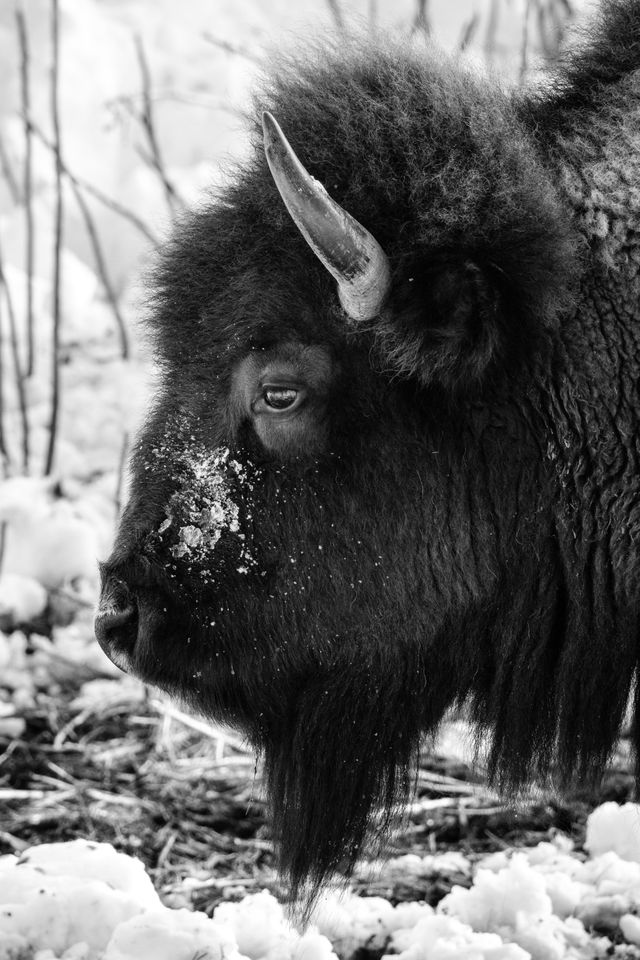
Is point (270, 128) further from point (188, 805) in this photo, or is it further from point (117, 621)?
point (188, 805)

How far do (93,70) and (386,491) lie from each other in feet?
27.8

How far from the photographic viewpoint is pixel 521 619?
308 centimetres

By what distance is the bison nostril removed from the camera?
3.09 metres

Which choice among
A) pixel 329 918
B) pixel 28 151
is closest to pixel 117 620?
pixel 329 918

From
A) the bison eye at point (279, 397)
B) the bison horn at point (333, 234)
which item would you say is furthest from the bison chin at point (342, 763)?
the bison horn at point (333, 234)

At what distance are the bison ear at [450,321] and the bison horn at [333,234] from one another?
0.06m

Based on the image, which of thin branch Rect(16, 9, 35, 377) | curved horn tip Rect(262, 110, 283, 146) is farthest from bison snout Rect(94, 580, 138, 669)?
thin branch Rect(16, 9, 35, 377)

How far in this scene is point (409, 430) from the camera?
2.99m

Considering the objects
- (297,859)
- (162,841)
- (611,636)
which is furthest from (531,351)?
(162,841)

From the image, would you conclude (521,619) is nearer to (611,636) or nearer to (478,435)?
(611,636)

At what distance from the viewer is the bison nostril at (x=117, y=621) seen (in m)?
3.09

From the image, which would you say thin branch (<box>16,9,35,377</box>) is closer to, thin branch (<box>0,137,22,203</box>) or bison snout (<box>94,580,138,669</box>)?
thin branch (<box>0,137,22,203</box>)

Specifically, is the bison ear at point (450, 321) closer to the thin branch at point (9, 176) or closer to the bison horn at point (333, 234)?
the bison horn at point (333, 234)

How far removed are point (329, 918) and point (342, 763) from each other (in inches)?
18.6
